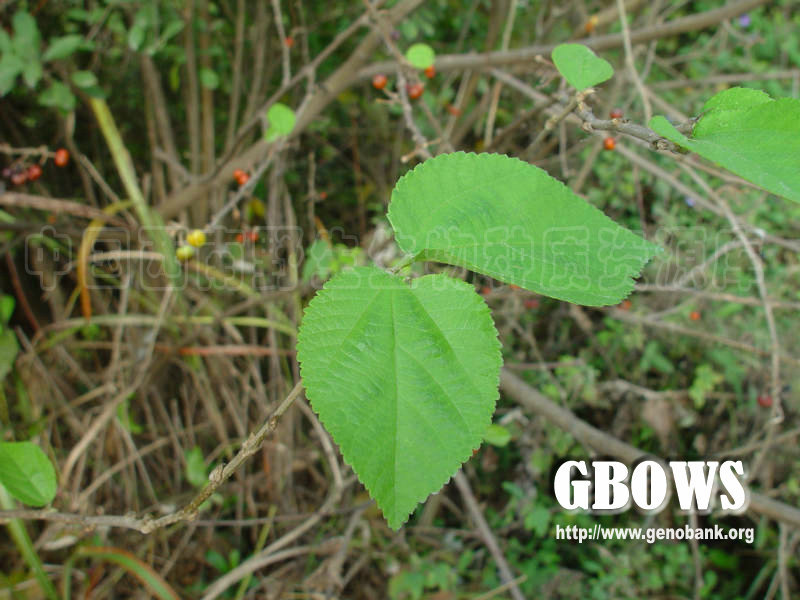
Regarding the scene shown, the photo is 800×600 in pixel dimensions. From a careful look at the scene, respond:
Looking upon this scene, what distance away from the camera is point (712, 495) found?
1.31m

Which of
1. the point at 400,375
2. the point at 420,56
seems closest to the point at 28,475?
the point at 400,375

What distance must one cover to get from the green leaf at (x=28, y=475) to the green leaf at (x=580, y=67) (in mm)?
747

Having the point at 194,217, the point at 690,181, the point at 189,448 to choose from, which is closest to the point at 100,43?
the point at 194,217

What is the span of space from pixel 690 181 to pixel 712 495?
1.15m

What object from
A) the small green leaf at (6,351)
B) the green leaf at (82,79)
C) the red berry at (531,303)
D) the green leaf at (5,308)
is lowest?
the red berry at (531,303)

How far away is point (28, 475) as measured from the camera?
72 centimetres

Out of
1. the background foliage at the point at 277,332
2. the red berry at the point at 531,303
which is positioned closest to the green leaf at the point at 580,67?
the background foliage at the point at 277,332

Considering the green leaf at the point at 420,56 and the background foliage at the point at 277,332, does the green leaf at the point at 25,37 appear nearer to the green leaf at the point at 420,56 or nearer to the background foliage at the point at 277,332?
the background foliage at the point at 277,332

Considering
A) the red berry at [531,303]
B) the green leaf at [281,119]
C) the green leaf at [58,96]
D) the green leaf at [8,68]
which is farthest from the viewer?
the red berry at [531,303]

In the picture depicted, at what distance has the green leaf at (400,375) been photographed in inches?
15.8

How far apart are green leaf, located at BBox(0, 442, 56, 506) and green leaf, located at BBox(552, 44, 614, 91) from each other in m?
0.75

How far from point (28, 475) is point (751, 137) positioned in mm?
829

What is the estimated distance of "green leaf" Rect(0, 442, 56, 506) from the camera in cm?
71

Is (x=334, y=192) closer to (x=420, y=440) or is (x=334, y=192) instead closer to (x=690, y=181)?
(x=690, y=181)
